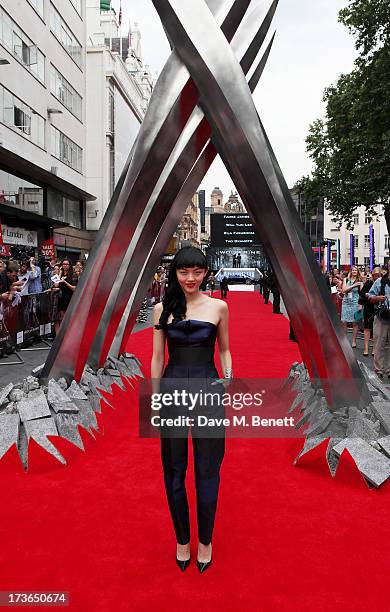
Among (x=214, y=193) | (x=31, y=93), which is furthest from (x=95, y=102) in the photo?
(x=214, y=193)

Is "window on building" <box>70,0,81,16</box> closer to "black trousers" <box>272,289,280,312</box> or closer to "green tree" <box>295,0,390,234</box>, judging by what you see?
"green tree" <box>295,0,390,234</box>

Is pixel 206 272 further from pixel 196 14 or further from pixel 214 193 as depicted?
pixel 214 193

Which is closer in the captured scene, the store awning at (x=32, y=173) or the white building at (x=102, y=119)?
the store awning at (x=32, y=173)

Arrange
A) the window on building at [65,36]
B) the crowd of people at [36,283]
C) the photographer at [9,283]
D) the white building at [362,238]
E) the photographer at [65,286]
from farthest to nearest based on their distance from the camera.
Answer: the white building at [362,238] < the window on building at [65,36] < the photographer at [65,286] < the crowd of people at [36,283] < the photographer at [9,283]

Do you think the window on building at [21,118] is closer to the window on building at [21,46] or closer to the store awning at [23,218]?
the window on building at [21,46]

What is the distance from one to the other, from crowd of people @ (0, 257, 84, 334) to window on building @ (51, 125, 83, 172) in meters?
15.6

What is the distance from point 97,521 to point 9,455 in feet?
4.59

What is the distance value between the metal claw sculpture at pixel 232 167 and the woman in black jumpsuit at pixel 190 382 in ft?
8.23

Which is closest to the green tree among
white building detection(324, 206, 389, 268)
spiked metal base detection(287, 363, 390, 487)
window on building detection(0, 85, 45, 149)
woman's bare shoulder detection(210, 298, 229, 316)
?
window on building detection(0, 85, 45, 149)

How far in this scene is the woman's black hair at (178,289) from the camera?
122 inches

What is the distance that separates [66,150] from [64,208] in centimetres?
328

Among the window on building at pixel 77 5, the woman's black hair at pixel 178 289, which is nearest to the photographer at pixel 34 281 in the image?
the woman's black hair at pixel 178 289

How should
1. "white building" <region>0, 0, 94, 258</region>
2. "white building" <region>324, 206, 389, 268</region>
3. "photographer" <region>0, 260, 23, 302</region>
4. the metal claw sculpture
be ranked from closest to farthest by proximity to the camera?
the metal claw sculpture → "photographer" <region>0, 260, 23, 302</region> → "white building" <region>0, 0, 94, 258</region> → "white building" <region>324, 206, 389, 268</region>

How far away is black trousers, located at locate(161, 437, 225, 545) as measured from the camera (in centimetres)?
303
